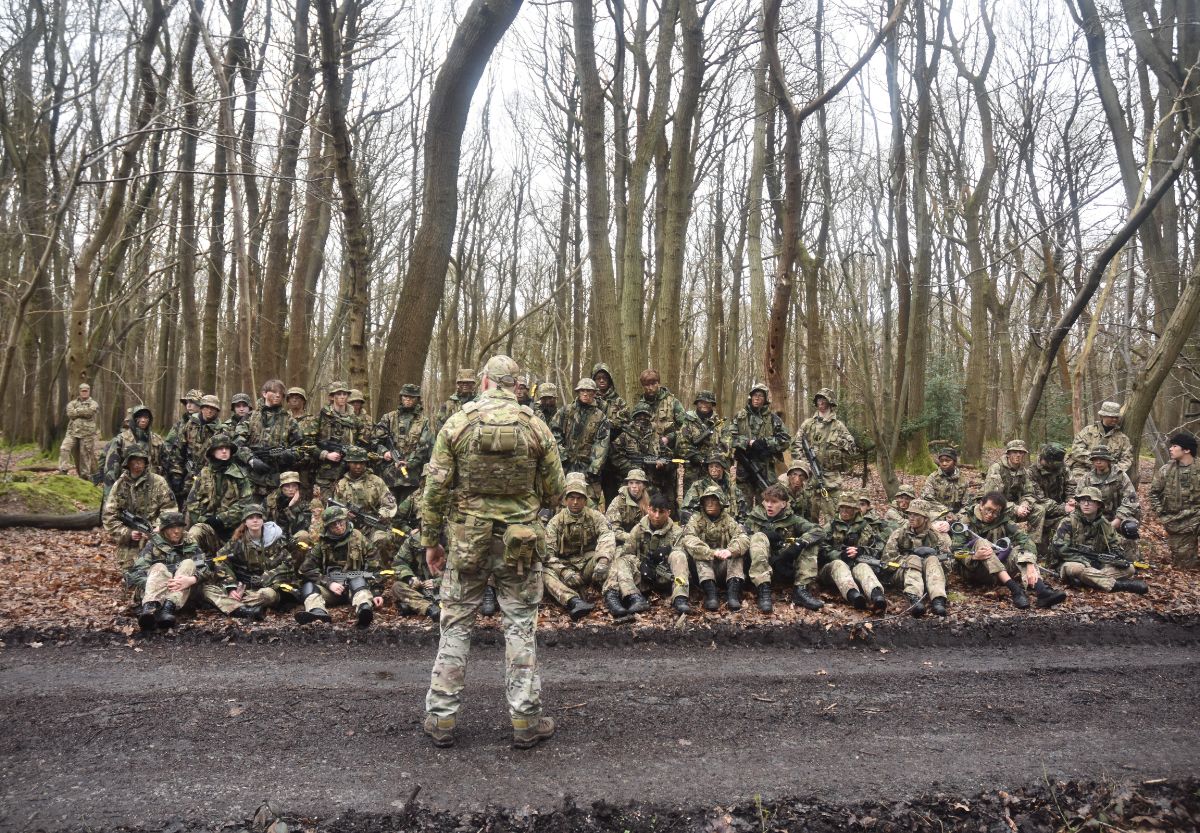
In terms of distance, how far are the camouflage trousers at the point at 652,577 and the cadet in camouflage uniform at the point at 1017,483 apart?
14.9 feet

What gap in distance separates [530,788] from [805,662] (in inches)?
109

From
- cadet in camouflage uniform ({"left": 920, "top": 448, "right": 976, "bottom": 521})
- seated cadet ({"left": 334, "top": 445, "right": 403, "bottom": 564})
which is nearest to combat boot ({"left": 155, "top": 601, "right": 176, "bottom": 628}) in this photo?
seated cadet ({"left": 334, "top": 445, "right": 403, "bottom": 564})

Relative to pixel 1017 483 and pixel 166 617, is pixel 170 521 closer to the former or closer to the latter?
pixel 166 617

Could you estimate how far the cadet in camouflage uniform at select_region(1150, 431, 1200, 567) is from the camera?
8.46 metres

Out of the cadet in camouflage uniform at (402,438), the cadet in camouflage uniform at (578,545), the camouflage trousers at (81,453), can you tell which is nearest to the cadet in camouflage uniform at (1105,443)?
the cadet in camouflage uniform at (578,545)

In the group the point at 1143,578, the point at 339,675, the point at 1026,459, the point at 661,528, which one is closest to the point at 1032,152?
the point at 1026,459

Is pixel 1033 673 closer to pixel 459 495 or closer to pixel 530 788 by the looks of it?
pixel 530 788

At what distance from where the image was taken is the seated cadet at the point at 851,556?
269 inches

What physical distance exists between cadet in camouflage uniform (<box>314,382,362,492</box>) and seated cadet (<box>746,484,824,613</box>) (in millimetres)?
5237

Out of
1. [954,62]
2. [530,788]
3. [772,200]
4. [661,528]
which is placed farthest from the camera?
[954,62]

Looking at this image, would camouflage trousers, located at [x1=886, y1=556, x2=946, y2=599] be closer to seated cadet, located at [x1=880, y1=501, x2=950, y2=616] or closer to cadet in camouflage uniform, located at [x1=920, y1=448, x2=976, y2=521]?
seated cadet, located at [x1=880, y1=501, x2=950, y2=616]

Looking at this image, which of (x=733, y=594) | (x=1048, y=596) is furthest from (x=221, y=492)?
(x=1048, y=596)

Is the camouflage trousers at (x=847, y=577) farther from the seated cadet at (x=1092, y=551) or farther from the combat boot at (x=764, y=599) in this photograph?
the seated cadet at (x=1092, y=551)

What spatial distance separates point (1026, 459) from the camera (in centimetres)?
934
